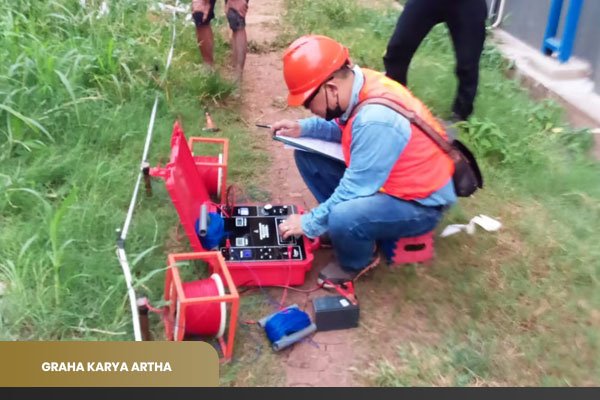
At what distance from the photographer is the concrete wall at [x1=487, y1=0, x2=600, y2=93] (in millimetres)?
4266

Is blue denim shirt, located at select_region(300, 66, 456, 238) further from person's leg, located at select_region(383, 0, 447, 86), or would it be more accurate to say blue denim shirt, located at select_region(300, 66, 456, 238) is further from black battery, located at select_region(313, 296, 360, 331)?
person's leg, located at select_region(383, 0, 447, 86)

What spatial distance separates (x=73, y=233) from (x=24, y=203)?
1.33 feet

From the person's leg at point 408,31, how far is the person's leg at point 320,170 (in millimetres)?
1455

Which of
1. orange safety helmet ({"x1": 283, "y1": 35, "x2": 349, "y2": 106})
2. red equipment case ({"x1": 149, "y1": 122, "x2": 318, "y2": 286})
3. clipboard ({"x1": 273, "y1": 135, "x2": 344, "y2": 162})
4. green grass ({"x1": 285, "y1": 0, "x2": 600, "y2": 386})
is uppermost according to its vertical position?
orange safety helmet ({"x1": 283, "y1": 35, "x2": 349, "y2": 106})

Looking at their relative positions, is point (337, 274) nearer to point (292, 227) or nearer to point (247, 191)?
point (292, 227)

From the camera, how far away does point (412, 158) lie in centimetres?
248

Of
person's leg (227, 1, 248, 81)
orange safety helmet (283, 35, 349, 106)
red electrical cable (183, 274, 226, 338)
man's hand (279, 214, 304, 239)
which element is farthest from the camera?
person's leg (227, 1, 248, 81)

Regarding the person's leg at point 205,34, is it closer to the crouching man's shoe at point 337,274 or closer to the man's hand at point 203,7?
the man's hand at point 203,7

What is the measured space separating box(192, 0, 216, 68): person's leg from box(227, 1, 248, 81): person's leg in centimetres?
15

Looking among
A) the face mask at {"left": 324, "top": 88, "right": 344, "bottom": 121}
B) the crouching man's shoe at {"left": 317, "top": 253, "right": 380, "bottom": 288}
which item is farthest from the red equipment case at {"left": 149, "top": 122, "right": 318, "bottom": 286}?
the face mask at {"left": 324, "top": 88, "right": 344, "bottom": 121}

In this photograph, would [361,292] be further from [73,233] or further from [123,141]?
[123,141]

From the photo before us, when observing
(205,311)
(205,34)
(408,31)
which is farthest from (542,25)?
(205,311)

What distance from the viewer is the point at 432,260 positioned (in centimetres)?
293

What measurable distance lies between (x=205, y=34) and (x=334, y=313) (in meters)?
2.72
